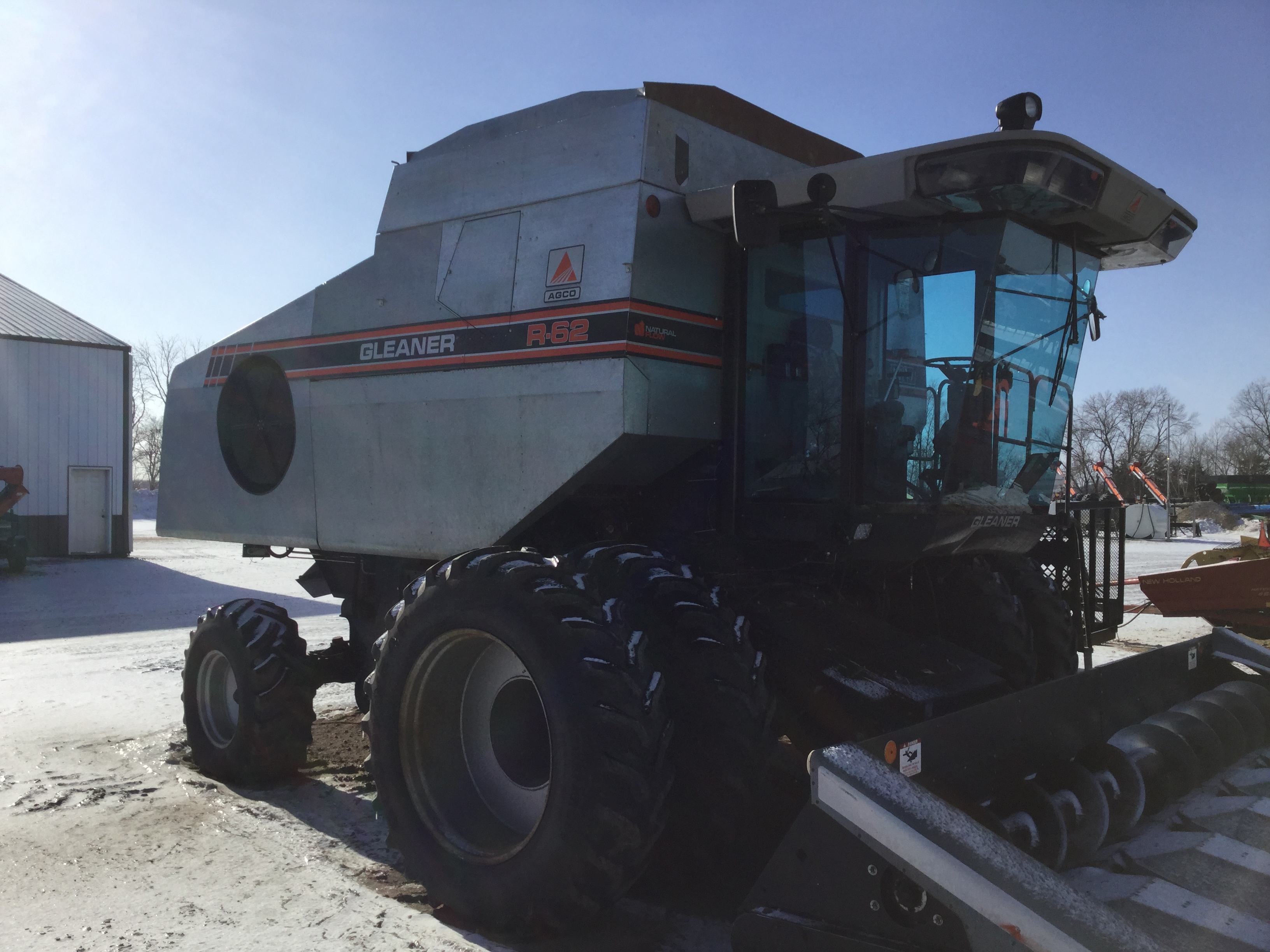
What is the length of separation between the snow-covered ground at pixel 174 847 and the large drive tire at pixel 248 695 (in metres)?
0.15

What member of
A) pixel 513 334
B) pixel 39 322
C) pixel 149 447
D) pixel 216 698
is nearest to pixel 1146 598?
pixel 513 334

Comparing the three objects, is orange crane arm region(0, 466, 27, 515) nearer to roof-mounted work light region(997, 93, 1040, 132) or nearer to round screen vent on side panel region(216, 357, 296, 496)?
round screen vent on side panel region(216, 357, 296, 496)

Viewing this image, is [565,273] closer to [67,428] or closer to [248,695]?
[248,695]

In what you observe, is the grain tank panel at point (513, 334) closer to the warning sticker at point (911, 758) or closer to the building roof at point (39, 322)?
the warning sticker at point (911, 758)

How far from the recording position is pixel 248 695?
523 centimetres

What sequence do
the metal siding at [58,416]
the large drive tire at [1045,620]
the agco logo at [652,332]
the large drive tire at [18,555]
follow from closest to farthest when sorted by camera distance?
the agco logo at [652,332] < the large drive tire at [1045,620] < the large drive tire at [18,555] < the metal siding at [58,416]

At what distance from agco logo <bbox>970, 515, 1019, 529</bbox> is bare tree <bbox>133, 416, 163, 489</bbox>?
212 ft

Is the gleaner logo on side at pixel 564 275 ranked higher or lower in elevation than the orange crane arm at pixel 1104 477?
higher

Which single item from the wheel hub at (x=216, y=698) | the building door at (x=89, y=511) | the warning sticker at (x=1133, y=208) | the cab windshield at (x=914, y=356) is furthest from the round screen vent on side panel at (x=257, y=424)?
the building door at (x=89, y=511)

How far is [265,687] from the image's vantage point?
17.2 ft

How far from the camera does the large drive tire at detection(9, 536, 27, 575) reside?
18781 mm

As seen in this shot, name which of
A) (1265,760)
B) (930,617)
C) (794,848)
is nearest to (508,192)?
(930,617)

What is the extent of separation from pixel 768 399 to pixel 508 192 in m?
1.65

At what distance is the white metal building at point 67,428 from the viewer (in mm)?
22547
